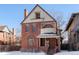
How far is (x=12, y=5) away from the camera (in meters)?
12.3

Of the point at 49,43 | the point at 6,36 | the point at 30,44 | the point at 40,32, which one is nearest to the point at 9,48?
the point at 6,36

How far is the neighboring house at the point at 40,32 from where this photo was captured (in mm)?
12320

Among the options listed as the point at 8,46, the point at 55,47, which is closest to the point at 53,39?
the point at 55,47

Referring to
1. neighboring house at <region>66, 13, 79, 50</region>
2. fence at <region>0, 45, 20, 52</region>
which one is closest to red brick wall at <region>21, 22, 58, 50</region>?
fence at <region>0, 45, 20, 52</region>

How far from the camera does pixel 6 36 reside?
12273 mm

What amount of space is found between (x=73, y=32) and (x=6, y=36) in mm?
1380

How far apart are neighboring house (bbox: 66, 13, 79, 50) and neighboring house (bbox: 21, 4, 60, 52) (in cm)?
26

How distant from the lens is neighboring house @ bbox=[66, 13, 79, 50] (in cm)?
1234

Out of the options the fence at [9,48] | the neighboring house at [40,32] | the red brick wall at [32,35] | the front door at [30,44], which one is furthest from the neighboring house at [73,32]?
the fence at [9,48]

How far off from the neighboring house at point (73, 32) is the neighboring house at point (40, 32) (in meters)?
0.26

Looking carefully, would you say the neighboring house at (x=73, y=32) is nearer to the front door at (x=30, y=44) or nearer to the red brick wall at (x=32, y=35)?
the red brick wall at (x=32, y=35)

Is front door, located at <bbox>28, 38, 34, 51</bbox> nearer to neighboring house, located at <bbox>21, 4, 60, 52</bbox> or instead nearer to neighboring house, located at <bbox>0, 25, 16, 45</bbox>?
neighboring house, located at <bbox>21, 4, 60, 52</bbox>

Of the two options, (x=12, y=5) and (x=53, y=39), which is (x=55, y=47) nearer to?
(x=53, y=39)
